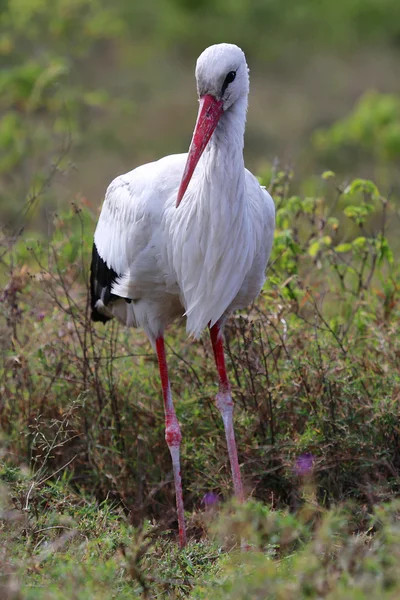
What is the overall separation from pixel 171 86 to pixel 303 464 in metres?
13.3

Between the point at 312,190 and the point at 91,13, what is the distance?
107 inches

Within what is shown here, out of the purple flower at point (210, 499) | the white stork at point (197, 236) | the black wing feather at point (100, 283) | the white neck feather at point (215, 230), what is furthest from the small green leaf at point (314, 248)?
the purple flower at point (210, 499)

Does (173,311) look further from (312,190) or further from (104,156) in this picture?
(104,156)

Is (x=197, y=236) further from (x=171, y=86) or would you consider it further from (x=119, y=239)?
(x=171, y=86)

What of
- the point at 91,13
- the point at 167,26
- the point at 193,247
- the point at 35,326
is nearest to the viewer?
the point at 193,247

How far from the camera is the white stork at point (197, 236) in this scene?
338 centimetres

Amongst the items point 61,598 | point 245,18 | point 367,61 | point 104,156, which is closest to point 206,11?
point 245,18

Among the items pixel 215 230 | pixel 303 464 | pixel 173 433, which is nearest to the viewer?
pixel 215 230

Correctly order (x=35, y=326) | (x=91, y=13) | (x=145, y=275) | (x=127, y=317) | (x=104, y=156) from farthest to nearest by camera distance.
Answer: (x=104, y=156) → (x=91, y=13) → (x=35, y=326) → (x=127, y=317) → (x=145, y=275)

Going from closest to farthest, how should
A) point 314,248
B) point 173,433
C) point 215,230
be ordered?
point 215,230
point 173,433
point 314,248

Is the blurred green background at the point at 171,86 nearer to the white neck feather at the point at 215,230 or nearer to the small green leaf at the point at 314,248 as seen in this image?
the small green leaf at the point at 314,248

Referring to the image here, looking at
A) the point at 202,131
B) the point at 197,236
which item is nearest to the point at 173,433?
the point at 197,236

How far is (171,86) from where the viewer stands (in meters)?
16.4

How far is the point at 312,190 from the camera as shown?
8195 millimetres
